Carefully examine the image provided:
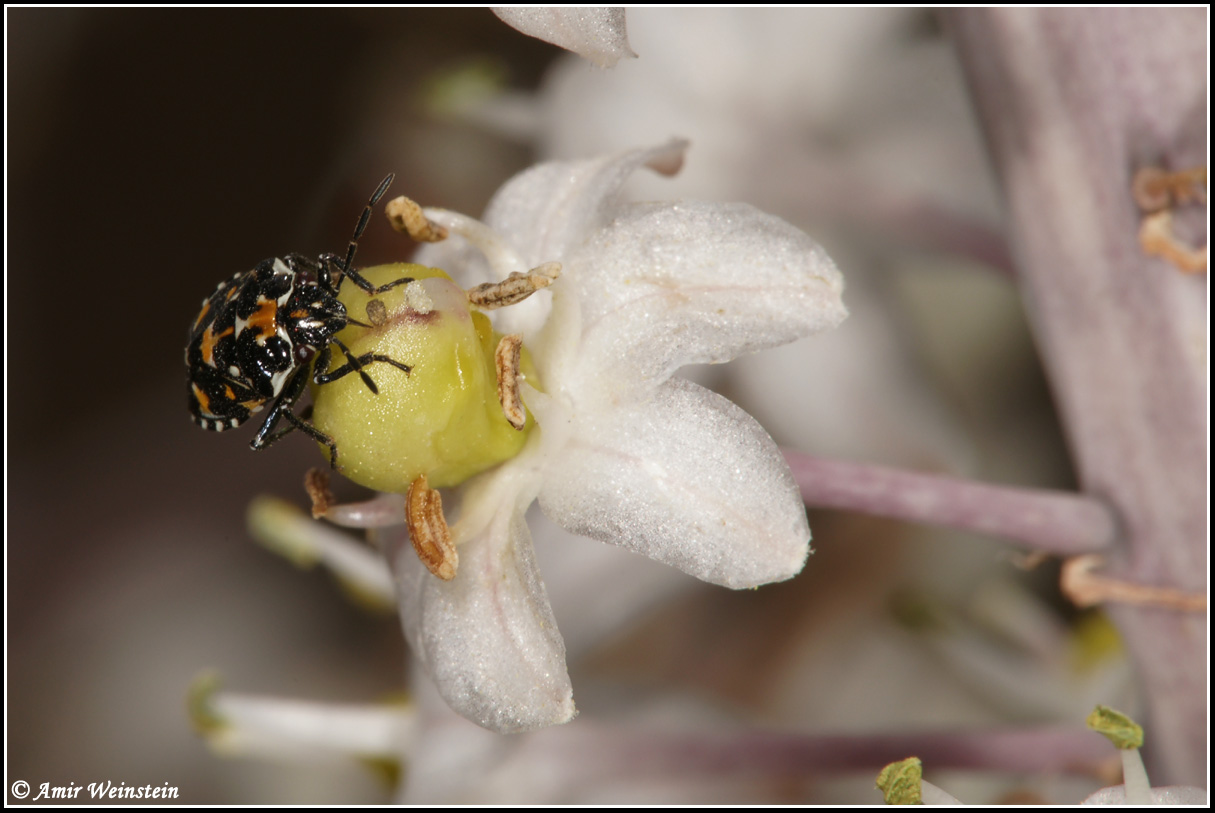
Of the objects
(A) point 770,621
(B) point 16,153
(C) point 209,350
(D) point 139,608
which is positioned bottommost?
(D) point 139,608

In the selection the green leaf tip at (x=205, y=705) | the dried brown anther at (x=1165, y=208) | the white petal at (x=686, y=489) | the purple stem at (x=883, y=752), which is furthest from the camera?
the green leaf tip at (x=205, y=705)

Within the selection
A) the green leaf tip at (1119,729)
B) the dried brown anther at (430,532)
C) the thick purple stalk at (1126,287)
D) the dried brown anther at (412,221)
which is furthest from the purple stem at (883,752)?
the dried brown anther at (412,221)

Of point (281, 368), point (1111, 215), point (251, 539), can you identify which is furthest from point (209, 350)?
point (251, 539)

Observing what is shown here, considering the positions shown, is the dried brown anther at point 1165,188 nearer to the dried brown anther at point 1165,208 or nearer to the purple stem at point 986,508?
the dried brown anther at point 1165,208

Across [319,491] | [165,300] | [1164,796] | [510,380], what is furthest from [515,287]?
[165,300]

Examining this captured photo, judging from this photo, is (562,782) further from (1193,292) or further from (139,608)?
(139,608)

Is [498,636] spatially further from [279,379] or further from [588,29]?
[588,29]

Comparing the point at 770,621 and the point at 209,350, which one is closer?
the point at 209,350
